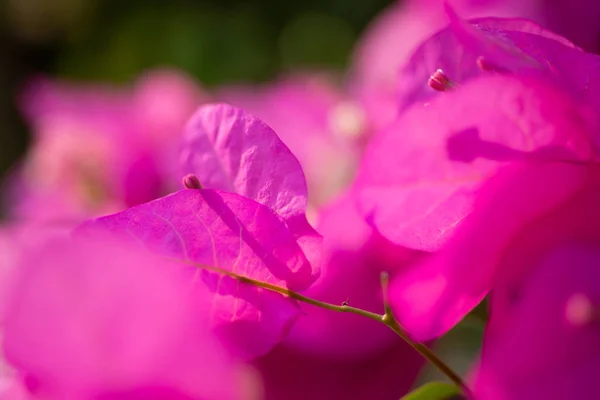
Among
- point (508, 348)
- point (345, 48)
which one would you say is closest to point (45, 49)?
point (345, 48)

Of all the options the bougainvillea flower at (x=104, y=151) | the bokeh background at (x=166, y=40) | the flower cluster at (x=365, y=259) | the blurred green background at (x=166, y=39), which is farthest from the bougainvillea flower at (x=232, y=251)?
the blurred green background at (x=166, y=39)

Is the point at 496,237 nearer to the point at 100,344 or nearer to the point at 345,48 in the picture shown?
the point at 100,344

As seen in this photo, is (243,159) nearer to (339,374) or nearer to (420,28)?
(339,374)

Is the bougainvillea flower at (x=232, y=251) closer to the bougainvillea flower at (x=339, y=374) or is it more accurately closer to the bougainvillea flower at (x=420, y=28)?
the bougainvillea flower at (x=339, y=374)

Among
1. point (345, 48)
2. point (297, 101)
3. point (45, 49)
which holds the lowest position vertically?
point (45, 49)

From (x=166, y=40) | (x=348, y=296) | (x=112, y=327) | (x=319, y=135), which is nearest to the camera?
(x=112, y=327)

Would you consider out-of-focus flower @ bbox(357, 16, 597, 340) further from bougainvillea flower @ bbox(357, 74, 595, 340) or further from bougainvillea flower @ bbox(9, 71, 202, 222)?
bougainvillea flower @ bbox(9, 71, 202, 222)

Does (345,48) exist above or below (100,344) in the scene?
below

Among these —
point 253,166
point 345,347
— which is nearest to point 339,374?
point 345,347
